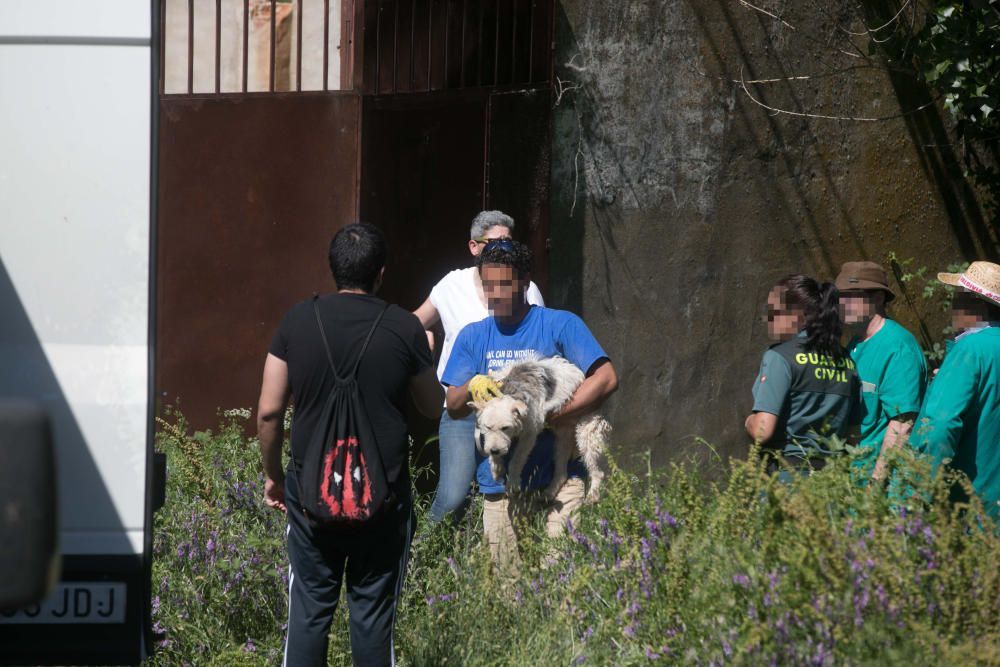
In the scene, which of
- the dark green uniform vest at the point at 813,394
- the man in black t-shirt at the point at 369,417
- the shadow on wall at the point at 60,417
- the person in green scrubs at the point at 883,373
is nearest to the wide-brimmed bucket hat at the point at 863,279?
the person in green scrubs at the point at 883,373

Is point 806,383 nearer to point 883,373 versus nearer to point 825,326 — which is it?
point 825,326

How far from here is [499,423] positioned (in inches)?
179

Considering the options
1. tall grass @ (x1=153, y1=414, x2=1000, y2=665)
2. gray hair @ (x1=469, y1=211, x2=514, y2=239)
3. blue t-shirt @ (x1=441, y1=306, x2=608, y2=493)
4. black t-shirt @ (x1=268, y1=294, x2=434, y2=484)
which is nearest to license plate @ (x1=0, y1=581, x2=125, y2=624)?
black t-shirt @ (x1=268, y1=294, x2=434, y2=484)

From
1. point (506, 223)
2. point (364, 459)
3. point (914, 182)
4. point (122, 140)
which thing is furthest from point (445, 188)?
point (122, 140)

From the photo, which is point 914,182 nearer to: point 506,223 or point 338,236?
point 506,223

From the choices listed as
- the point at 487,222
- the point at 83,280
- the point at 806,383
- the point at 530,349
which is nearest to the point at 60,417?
the point at 83,280

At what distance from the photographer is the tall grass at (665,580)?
130 inches

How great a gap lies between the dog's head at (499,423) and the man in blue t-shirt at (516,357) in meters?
0.17

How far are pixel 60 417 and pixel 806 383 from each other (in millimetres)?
3054

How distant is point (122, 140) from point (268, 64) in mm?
4219

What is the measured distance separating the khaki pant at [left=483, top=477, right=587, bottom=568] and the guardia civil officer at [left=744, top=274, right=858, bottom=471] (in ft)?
2.61

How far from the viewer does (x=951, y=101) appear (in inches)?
264

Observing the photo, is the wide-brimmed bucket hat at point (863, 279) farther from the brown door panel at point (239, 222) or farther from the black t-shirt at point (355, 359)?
the brown door panel at point (239, 222)

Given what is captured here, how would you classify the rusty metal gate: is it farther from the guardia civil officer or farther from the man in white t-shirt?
the guardia civil officer
